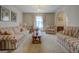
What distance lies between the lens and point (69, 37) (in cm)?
301

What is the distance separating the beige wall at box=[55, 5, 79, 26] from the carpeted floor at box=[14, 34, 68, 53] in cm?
43

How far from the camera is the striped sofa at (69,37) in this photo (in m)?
2.79

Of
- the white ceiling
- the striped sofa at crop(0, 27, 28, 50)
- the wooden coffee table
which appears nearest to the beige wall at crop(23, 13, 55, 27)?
the white ceiling

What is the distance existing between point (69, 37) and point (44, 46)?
66cm

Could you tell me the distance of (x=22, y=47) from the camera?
2855mm

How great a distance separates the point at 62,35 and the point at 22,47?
1011 millimetres

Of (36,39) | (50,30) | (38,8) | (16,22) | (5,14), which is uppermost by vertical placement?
(38,8)

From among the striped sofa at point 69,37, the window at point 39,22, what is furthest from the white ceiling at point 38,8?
the striped sofa at point 69,37

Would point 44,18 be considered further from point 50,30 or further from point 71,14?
point 71,14

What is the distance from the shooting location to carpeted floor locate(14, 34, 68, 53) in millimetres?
2764

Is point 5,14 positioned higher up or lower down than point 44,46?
higher up

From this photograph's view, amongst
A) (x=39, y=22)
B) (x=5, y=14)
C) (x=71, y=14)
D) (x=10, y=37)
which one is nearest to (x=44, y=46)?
(x=39, y=22)
